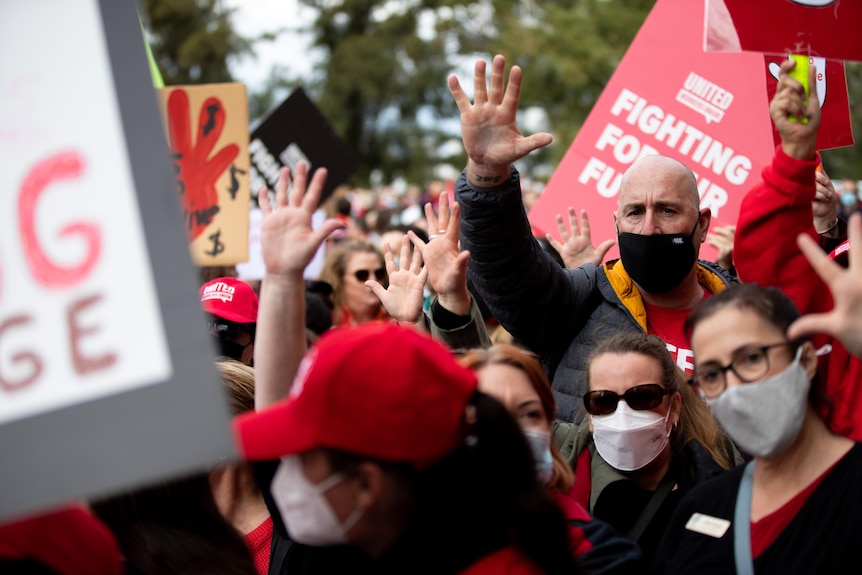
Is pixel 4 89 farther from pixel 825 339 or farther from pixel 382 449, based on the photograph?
pixel 825 339

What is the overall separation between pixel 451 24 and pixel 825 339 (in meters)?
38.9

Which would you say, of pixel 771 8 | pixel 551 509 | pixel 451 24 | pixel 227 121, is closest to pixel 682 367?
pixel 771 8

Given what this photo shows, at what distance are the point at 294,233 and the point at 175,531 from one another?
79 centimetres

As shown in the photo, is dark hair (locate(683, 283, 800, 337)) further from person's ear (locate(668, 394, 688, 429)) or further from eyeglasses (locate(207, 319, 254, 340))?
eyeglasses (locate(207, 319, 254, 340))

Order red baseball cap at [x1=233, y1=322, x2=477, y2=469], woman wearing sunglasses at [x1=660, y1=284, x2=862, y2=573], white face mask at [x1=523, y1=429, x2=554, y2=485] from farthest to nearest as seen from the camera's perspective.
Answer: white face mask at [x1=523, y1=429, x2=554, y2=485], woman wearing sunglasses at [x1=660, y1=284, x2=862, y2=573], red baseball cap at [x1=233, y1=322, x2=477, y2=469]

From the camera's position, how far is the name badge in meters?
2.45

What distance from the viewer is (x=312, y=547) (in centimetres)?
254

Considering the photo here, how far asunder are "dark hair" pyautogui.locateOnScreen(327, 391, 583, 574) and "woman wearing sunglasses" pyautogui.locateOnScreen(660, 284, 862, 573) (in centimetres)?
46

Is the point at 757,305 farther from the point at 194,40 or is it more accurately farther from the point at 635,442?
the point at 194,40

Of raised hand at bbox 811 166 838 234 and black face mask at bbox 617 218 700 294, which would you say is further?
raised hand at bbox 811 166 838 234

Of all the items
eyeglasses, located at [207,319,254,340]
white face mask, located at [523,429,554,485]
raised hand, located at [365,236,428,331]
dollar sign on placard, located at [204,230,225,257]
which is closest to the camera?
white face mask, located at [523,429,554,485]

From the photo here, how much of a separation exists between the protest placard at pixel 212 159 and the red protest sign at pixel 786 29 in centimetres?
332

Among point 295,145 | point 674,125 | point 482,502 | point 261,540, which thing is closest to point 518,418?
point 482,502

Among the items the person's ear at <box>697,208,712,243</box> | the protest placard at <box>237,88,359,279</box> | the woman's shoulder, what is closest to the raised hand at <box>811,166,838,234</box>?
the person's ear at <box>697,208,712,243</box>
